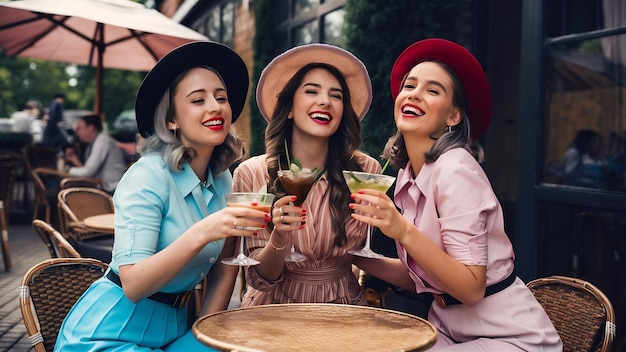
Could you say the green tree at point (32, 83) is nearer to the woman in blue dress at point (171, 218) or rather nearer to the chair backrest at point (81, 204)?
the chair backrest at point (81, 204)

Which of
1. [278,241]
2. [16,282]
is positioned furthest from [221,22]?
[278,241]

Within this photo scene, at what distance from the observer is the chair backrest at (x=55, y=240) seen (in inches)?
119

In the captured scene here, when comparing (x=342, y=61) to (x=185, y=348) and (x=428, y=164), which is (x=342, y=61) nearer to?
(x=428, y=164)

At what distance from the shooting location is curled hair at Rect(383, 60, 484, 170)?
7.33 ft

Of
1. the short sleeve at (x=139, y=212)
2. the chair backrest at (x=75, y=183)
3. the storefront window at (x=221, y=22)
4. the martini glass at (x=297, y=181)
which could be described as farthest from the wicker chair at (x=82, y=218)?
the storefront window at (x=221, y=22)

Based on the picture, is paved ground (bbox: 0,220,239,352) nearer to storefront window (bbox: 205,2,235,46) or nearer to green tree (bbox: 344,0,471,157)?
green tree (bbox: 344,0,471,157)

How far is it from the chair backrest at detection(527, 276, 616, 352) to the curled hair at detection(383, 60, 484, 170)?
2.15 ft

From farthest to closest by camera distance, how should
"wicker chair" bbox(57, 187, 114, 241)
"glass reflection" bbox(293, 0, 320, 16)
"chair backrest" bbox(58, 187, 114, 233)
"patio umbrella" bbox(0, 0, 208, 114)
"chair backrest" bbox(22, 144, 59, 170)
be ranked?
"chair backrest" bbox(22, 144, 59, 170) < "glass reflection" bbox(293, 0, 320, 16) < "patio umbrella" bbox(0, 0, 208, 114) < "chair backrest" bbox(58, 187, 114, 233) < "wicker chair" bbox(57, 187, 114, 241)

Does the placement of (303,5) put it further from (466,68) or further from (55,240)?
(466,68)

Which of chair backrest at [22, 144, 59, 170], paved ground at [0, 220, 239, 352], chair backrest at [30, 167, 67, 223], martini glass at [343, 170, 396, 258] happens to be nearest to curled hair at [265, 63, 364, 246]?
martini glass at [343, 170, 396, 258]

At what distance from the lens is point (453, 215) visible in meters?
2.04

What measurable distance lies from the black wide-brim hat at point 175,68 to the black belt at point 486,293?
4.00 ft

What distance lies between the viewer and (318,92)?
2.64 m

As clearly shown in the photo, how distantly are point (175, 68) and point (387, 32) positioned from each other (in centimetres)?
255
